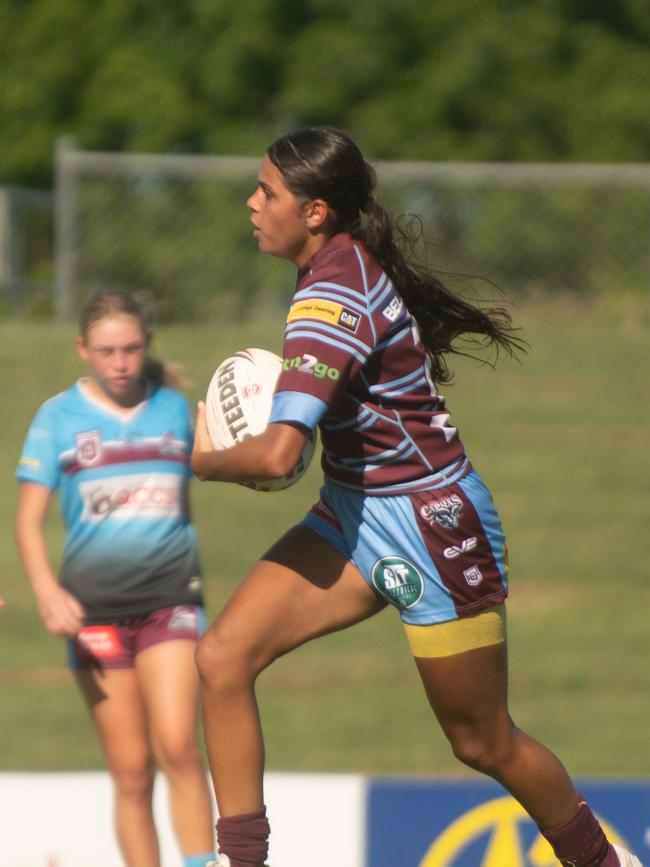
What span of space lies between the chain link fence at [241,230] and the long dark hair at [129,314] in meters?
10.2

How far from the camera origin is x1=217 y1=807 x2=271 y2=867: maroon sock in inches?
172

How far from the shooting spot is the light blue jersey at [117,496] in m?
5.50

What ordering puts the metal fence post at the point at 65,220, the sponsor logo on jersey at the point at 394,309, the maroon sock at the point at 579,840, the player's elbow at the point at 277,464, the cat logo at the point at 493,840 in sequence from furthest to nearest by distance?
the metal fence post at the point at 65,220 < the cat logo at the point at 493,840 < the maroon sock at the point at 579,840 < the sponsor logo on jersey at the point at 394,309 < the player's elbow at the point at 277,464

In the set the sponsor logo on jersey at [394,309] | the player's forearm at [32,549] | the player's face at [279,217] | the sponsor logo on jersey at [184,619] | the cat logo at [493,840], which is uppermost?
the player's face at [279,217]

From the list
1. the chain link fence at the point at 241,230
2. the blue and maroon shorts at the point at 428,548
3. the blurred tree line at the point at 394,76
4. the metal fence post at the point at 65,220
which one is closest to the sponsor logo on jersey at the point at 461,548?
the blue and maroon shorts at the point at 428,548

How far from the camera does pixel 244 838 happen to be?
172 inches

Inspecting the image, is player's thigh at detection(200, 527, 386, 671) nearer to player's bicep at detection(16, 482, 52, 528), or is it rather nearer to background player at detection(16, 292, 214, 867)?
background player at detection(16, 292, 214, 867)

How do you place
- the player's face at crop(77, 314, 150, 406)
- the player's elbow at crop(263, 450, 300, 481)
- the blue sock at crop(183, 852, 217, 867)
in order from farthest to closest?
the player's face at crop(77, 314, 150, 406)
the blue sock at crop(183, 852, 217, 867)
the player's elbow at crop(263, 450, 300, 481)

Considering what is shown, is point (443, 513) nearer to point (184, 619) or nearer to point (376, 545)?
point (376, 545)

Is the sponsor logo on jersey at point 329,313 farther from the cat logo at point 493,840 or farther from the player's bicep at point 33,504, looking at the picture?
the cat logo at point 493,840

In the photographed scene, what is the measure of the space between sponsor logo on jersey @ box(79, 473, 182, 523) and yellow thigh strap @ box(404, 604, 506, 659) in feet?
4.37

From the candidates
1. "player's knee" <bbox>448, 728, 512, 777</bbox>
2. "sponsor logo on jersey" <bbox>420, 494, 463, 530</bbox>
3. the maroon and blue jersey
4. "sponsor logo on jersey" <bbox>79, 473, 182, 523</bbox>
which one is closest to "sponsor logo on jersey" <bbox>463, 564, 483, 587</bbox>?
"sponsor logo on jersey" <bbox>420, 494, 463, 530</bbox>

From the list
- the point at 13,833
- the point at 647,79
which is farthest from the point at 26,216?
the point at 13,833

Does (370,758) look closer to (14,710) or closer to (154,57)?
(14,710)
